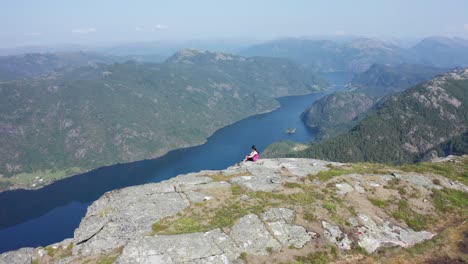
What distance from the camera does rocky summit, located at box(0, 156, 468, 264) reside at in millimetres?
24875

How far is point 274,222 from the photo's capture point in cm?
2795

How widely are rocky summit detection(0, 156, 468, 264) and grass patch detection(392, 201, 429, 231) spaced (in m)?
0.10

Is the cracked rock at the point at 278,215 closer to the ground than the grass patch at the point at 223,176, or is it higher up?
higher up

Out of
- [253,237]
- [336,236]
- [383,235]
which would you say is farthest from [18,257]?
[383,235]

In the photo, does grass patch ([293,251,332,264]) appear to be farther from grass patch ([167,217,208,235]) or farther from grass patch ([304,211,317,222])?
grass patch ([167,217,208,235])

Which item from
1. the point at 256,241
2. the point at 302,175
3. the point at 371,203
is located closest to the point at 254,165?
the point at 302,175

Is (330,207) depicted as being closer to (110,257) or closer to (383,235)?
(383,235)

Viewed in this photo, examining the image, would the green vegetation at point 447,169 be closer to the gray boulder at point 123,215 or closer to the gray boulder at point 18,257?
the gray boulder at point 123,215

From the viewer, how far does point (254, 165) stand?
145 feet

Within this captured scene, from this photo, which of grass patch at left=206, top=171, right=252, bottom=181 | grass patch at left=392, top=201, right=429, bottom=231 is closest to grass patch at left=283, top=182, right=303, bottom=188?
grass patch at left=206, top=171, right=252, bottom=181

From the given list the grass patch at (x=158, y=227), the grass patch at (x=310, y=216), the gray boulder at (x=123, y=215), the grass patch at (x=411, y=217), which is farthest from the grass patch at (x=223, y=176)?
the grass patch at (x=411, y=217)

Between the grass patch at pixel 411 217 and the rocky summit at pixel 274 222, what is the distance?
10cm

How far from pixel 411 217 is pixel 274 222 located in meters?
13.7

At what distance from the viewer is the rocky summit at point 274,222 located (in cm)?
2488
